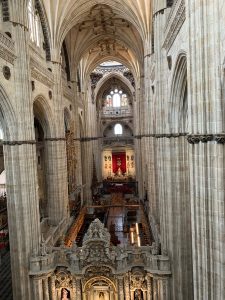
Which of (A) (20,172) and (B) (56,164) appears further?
(B) (56,164)

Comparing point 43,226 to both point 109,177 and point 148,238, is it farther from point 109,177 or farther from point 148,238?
point 109,177

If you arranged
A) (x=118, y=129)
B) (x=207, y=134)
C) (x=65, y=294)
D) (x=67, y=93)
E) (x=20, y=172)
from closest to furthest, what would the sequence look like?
(x=207, y=134), (x=20, y=172), (x=65, y=294), (x=67, y=93), (x=118, y=129)

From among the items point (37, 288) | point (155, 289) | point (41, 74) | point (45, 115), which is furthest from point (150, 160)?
point (37, 288)

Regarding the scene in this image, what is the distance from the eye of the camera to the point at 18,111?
11.9 meters

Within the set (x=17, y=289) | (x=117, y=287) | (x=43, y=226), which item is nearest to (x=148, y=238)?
(x=117, y=287)

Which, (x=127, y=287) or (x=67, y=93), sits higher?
(x=67, y=93)

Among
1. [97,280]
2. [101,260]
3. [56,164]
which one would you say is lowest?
[97,280]

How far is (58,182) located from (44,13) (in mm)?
9915

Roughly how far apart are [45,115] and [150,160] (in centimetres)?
713

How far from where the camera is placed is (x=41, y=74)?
15.3 meters

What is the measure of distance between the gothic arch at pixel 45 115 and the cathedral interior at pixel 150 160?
0.08 metres

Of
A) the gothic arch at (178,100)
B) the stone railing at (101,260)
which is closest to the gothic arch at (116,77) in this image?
the gothic arch at (178,100)

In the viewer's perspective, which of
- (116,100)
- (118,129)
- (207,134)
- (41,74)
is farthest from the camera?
(118,129)

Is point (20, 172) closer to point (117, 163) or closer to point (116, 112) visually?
point (116, 112)
